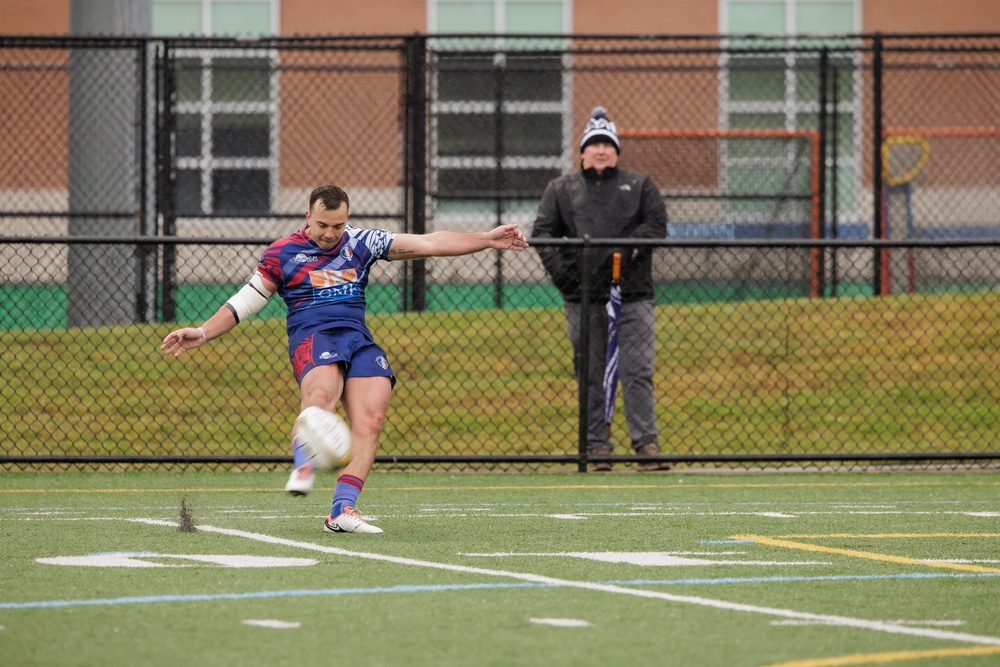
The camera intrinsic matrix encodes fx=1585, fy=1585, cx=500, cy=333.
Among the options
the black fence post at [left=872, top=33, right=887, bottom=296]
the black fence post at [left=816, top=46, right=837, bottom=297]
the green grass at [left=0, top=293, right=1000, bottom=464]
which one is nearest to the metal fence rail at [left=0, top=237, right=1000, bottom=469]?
the green grass at [left=0, top=293, right=1000, bottom=464]

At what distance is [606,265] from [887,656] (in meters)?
7.03

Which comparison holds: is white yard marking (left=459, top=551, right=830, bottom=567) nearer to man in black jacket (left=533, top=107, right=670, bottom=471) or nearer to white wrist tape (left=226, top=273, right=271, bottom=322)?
white wrist tape (left=226, top=273, right=271, bottom=322)

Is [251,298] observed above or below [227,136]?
below

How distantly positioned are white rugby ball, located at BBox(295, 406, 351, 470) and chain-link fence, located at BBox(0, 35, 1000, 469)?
344cm

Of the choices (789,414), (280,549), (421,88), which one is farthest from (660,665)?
(421,88)

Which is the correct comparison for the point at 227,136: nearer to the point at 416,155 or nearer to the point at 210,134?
the point at 210,134

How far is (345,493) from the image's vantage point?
7.14m

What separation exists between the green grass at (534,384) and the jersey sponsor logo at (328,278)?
4.68 meters

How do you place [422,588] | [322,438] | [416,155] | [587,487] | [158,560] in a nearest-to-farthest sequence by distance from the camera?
[422,588] → [158,560] → [322,438] → [587,487] → [416,155]

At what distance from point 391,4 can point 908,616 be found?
72.5ft

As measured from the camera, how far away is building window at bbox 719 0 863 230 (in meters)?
18.2

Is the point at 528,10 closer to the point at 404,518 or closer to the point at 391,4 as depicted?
the point at 391,4

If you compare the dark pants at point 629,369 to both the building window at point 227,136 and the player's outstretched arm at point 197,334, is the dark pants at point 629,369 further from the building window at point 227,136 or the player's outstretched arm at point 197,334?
the building window at point 227,136

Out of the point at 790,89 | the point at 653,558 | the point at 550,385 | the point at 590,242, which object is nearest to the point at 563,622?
the point at 653,558
